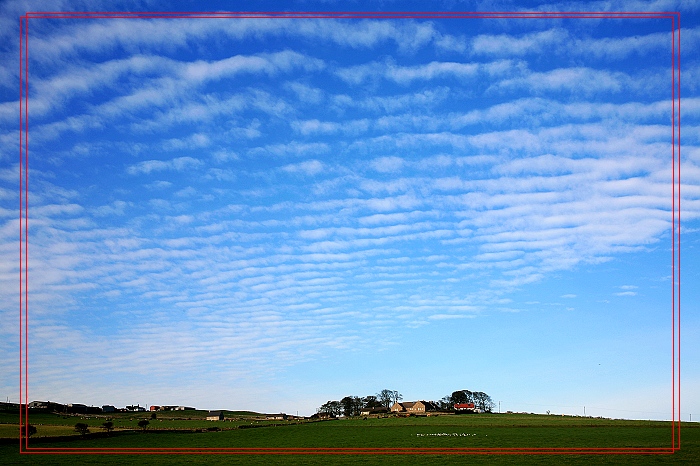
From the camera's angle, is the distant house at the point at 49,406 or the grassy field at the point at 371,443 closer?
the grassy field at the point at 371,443

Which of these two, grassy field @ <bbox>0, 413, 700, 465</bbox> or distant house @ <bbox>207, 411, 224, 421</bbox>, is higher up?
grassy field @ <bbox>0, 413, 700, 465</bbox>

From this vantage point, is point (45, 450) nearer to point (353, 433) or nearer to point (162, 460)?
point (162, 460)

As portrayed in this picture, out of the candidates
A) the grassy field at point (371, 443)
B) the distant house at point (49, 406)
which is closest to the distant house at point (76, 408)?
the distant house at point (49, 406)

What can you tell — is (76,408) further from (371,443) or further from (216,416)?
(371,443)

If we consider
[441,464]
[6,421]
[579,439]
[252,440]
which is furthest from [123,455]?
[6,421]

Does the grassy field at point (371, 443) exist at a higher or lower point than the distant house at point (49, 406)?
higher

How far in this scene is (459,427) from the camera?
12288 cm

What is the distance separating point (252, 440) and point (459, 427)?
1735 inches

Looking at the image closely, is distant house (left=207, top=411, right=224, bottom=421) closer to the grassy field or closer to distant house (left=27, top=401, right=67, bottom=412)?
distant house (left=27, top=401, right=67, bottom=412)

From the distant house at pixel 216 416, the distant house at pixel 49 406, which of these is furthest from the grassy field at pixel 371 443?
the distant house at pixel 49 406

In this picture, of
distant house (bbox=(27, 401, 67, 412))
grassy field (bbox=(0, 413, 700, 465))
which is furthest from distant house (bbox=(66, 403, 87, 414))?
grassy field (bbox=(0, 413, 700, 465))

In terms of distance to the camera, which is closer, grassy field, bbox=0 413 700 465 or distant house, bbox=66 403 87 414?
grassy field, bbox=0 413 700 465

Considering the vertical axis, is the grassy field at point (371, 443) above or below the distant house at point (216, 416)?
above

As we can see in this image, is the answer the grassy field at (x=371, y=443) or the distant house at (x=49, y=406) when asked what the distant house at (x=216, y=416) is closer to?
the distant house at (x=49, y=406)
